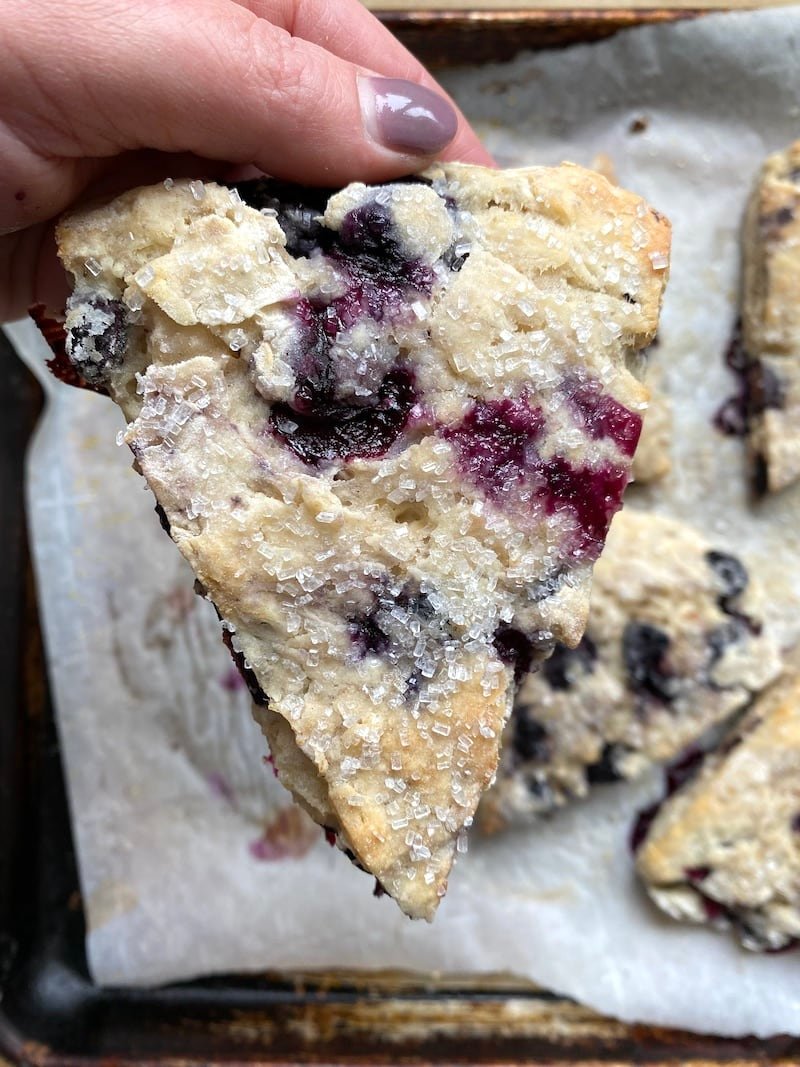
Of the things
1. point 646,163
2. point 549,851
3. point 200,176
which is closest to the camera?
point 200,176

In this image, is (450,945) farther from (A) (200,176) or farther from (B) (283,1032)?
(A) (200,176)

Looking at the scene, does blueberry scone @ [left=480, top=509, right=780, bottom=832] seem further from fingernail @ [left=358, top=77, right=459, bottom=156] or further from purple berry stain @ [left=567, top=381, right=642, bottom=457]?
fingernail @ [left=358, top=77, right=459, bottom=156]

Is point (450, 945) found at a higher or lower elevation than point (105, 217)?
lower

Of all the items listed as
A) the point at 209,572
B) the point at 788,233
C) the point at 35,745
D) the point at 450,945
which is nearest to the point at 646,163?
the point at 788,233

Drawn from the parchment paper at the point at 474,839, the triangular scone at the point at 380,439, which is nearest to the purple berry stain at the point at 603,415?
the triangular scone at the point at 380,439

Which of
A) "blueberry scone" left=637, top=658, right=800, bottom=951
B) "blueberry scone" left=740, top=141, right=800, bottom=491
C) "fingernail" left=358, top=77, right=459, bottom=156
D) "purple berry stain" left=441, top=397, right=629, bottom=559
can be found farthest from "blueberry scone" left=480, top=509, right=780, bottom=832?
"fingernail" left=358, top=77, right=459, bottom=156

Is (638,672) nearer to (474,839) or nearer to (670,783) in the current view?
(670,783)
